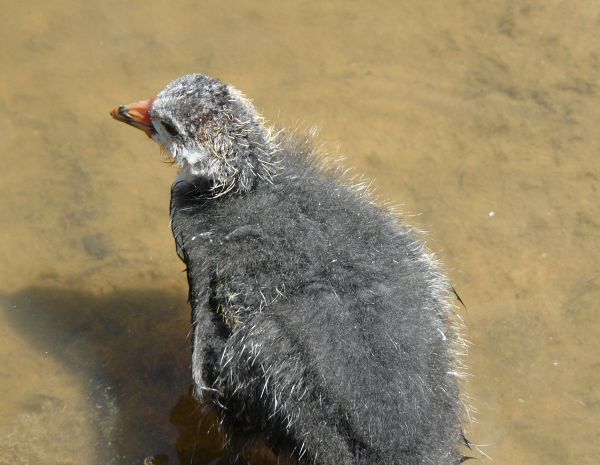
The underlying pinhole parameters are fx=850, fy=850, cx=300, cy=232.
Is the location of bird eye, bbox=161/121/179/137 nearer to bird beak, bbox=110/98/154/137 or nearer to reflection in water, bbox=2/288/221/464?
bird beak, bbox=110/98/154/137

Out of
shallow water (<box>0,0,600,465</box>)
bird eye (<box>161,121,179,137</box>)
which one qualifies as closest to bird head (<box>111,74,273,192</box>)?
bird eye (<box>161,121,179,137</box>)

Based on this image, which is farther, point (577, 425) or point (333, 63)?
point (333, 63)

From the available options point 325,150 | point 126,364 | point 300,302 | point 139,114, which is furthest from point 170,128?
point 325,150

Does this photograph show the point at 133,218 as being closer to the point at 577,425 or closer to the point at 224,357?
the point at 224,357

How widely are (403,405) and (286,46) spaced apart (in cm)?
324

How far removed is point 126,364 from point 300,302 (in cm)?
157

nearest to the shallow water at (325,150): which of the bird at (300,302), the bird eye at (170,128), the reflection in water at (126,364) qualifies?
the reflection in water at (126,364)

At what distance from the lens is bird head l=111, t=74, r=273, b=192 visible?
3861 mm

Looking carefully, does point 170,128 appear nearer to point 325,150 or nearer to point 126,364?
point 126,364

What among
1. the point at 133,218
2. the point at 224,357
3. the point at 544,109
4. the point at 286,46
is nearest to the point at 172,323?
the point at 133,218

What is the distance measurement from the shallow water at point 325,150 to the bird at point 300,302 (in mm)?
823

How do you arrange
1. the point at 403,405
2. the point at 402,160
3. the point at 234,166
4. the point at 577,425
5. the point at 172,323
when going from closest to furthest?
the point at 403,405
the point at 234,166
the point at 577,425
the point at 172,323
the point at 402,160

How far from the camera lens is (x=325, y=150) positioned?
5.31m

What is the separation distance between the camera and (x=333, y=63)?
576cm
